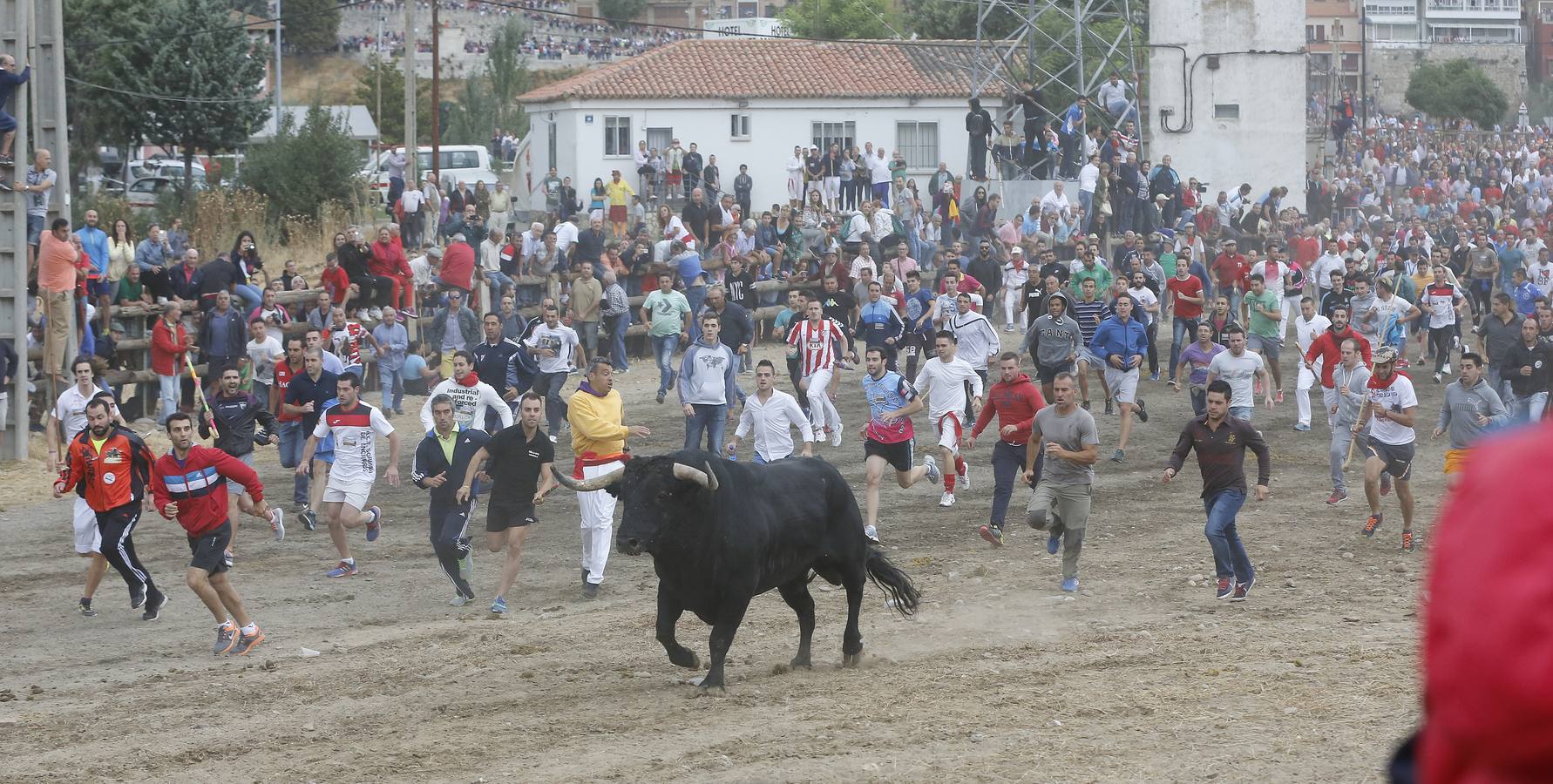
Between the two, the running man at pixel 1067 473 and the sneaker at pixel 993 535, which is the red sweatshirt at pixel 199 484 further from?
the sneaker at pixel 993 535

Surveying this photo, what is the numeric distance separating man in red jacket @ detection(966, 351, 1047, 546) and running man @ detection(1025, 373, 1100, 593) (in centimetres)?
Result: 136

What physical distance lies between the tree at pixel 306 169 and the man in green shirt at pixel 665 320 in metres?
14.1

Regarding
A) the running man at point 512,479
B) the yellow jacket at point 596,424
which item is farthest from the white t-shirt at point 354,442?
the yellow jacket at point 596,424

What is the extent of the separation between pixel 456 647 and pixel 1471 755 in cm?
1036

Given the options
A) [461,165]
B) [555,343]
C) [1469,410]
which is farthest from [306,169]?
[1469,410]

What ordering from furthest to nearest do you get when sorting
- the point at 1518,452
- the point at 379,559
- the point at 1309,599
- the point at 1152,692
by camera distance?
1. the point at 379,559
2. the point at 1309,599
3. the point at 1152,692
4. the point at 1518,452

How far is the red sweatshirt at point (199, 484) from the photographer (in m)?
11.4

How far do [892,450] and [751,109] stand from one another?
3036cm

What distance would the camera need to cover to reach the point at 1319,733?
28.4ft

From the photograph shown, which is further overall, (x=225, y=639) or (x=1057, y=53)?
(x=1057, y=53)

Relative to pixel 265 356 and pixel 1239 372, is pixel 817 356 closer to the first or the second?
pixel 1239 372

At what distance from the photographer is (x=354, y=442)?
13.7 metres

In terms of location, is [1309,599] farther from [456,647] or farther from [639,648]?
[456,647]

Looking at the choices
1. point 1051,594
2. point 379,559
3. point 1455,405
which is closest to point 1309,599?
point 1051,594
